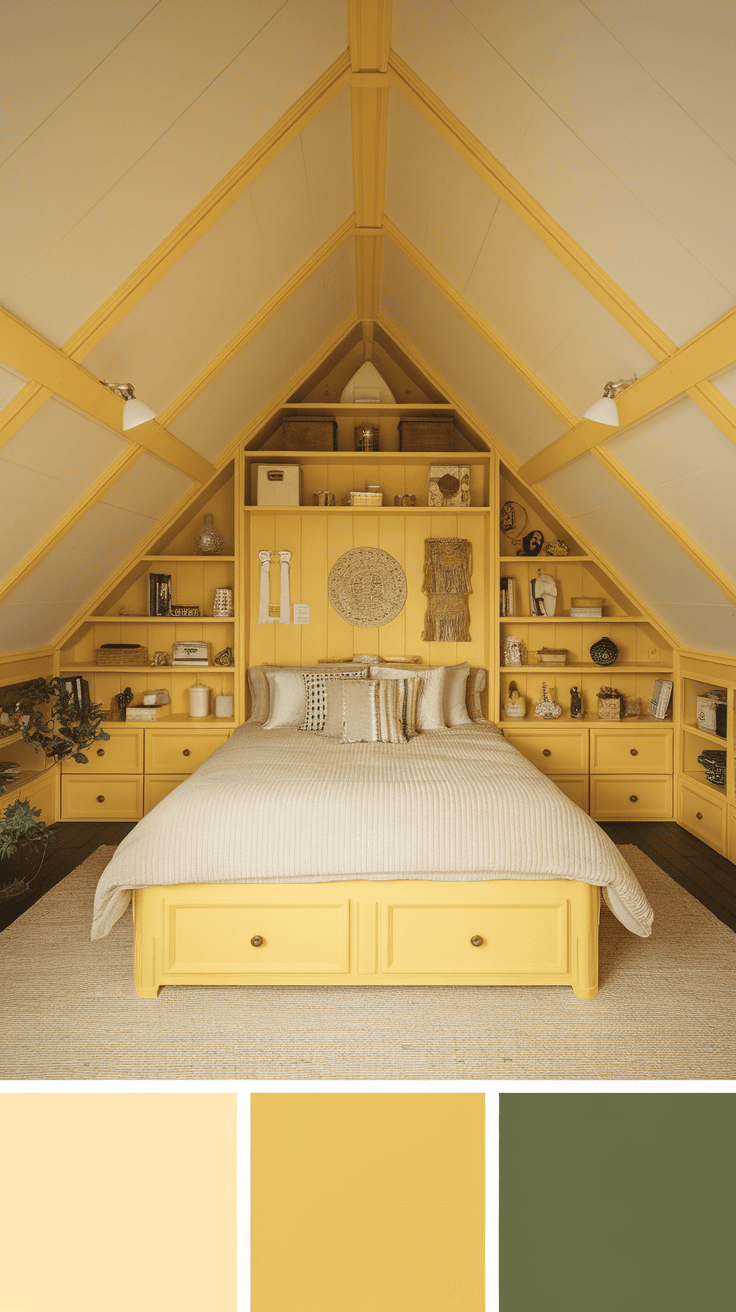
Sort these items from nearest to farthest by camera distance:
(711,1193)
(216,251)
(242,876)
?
(711,1193) < (242,876) < (216,251)

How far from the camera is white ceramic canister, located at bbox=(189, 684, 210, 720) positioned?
13.6 feet

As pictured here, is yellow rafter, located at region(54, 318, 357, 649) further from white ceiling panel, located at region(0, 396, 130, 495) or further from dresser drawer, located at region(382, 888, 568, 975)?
dresser drawer, located at region(382, 888, 568, 975)

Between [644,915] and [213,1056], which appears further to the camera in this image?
[644,915]

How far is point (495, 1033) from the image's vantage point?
2070 millimetres

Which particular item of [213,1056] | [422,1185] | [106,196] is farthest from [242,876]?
[106,196]

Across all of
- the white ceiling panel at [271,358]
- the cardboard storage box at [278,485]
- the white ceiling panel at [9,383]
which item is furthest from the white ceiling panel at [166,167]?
the cardboard storage box at [278,485]

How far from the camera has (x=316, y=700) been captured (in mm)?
3627

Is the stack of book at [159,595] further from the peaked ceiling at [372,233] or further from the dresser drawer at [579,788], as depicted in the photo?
the dresser drawer at [579,788]

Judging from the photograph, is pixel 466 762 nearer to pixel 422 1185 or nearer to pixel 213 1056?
pixel 213 1056

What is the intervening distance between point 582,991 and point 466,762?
0.89 m

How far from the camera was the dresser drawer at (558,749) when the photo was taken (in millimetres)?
4020

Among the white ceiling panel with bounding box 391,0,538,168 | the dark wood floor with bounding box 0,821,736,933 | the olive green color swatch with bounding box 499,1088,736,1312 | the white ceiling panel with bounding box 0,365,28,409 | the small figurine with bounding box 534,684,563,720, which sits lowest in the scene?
the dark wood floor with bounding box 0,821,736,933

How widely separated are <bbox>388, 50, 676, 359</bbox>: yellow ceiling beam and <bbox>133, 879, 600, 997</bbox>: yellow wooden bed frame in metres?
1.79

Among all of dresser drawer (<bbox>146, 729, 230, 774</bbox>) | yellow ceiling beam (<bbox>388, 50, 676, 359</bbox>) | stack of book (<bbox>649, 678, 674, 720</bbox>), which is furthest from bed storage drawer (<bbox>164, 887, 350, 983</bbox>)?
stack of book (<bbox>649, 678, 674, 720</bbox>)
